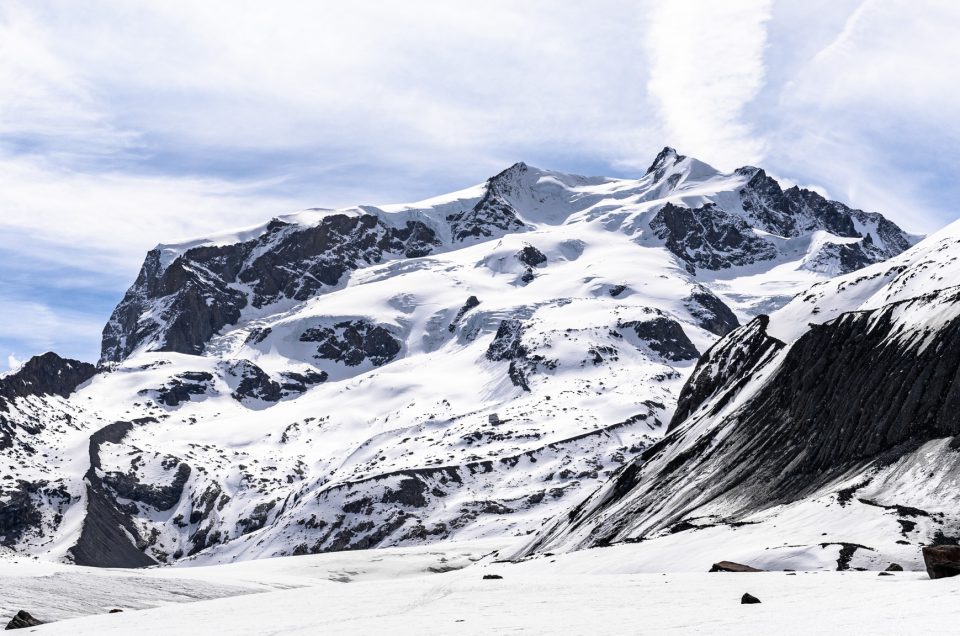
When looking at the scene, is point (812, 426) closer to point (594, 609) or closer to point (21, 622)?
point (594, 609)

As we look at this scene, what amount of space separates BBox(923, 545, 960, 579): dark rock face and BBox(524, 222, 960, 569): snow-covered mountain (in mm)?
17674

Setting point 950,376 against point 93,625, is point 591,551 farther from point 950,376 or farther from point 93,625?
point 93,625

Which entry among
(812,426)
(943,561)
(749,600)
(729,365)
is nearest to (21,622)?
(749,600)

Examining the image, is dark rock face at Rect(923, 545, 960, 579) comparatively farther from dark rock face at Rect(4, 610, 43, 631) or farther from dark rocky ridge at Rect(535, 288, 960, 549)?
dark rocky ridge at Rect(535, 288, 960, 549)

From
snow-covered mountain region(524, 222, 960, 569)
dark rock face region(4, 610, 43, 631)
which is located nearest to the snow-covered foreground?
dark rock face region(4, 610, 43, 631)

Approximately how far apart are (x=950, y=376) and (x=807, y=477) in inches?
560

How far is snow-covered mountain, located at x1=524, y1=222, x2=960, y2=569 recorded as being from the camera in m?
60.2

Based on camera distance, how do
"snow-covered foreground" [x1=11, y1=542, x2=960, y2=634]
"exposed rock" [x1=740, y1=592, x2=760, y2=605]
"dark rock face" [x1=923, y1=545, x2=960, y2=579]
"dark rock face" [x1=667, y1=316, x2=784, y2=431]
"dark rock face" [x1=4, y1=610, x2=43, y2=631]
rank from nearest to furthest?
"snow-covered foreground" [x1=11, y1=542, x2=960, y2=634], "exposed rock" [x1=740, y1=592, x2=760, y2=605], "dark rock face" [x1=923, y1=545, x2=960, y2=579], "dark rock face" [x1=4, y1=610, x2=43, y2=631], "dark rock face" [x1=667, y1=316, x2=784, y2=431]

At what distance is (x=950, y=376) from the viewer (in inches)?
3125

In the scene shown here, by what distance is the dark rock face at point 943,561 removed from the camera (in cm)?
2897

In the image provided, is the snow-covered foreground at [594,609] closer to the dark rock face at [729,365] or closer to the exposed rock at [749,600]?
the exposed rock at [749,600]

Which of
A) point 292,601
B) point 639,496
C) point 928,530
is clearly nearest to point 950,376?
point 928,530

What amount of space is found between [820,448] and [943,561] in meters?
61.4

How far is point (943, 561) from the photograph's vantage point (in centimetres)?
2908
